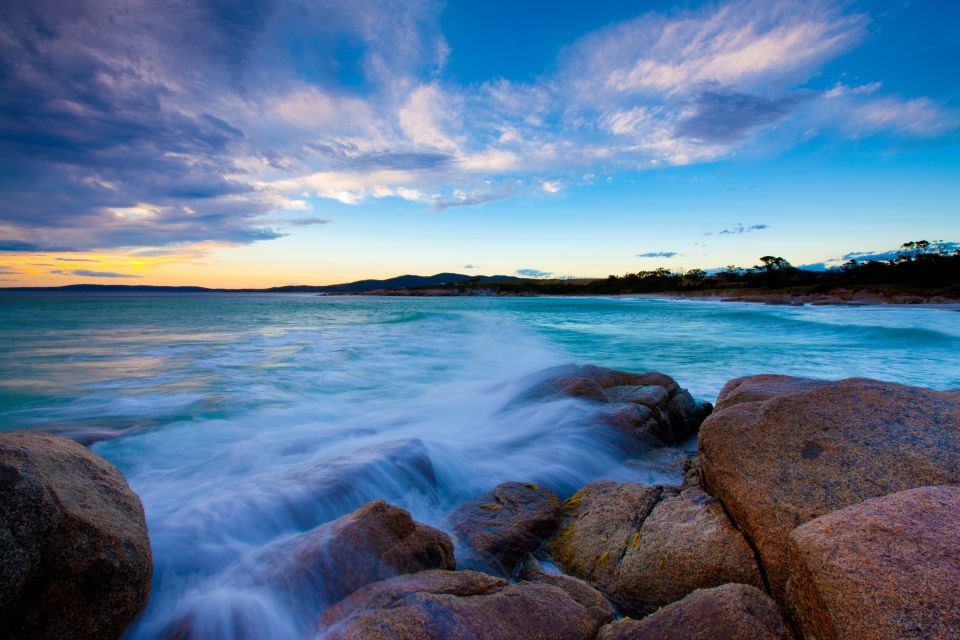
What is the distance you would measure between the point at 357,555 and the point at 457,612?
113 cm

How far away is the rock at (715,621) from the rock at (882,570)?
16 cm

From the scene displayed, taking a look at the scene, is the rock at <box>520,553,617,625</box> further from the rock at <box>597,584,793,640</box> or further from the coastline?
the coastline

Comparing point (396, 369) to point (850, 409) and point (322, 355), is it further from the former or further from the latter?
point (850, 409)

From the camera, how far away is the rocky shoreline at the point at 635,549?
7.50ft

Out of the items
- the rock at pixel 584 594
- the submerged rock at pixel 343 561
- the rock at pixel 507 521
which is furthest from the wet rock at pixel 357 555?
the rock at pixel 584 594

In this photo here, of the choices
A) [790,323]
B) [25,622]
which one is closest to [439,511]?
[25,622]

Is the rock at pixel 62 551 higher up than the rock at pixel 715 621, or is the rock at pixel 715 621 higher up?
the rock at pixel 62 551

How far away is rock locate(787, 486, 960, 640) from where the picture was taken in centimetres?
197

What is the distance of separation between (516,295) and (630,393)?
123m

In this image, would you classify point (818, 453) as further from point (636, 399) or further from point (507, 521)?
point (636, 399)

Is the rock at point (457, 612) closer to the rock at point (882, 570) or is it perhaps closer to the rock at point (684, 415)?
the rock at point (882, 570)

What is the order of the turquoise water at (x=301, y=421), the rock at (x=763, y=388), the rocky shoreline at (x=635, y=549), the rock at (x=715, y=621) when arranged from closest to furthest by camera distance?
the rocky shoreline at (x=635, y=549)
the rock at (x=715, y=621)
the turquoise water at (x=301, y=421)
the rock at (x=763, y=388)

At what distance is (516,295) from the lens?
130375 millimetres

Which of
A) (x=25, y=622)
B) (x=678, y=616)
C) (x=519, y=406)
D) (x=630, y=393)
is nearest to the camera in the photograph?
(x=25, y=622)
